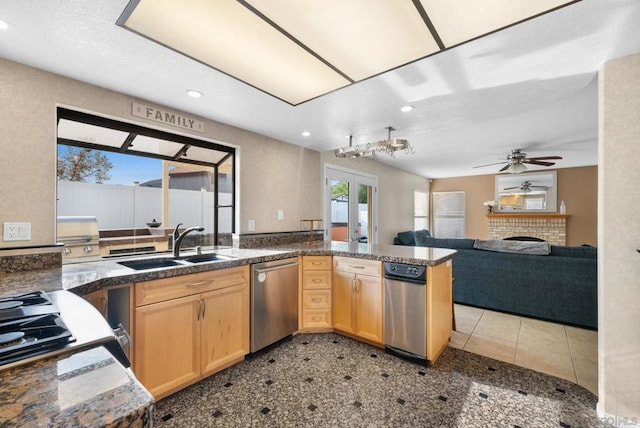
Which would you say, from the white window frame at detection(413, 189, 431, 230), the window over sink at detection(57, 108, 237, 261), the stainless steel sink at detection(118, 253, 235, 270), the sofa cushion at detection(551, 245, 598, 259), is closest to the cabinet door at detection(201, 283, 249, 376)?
the stainless steel sink at detection(118, 253, 235, 270)

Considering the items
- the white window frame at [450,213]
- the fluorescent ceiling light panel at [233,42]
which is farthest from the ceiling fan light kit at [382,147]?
the white window frame at [450,213]

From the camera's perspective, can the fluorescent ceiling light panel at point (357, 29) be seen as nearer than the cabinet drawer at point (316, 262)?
Yes

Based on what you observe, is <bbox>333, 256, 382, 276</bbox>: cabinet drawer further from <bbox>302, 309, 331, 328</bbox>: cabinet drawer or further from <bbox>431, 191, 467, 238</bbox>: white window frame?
<bbox>431, 191, 467, 238</bbox>: white window frame

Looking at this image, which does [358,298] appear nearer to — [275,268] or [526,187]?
[275,268]

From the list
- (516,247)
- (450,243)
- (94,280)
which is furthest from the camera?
(450,243)

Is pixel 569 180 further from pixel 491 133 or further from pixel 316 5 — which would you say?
pixel 316 5

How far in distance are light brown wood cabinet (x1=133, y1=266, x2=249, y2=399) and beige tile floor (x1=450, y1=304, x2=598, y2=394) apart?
6.80ft

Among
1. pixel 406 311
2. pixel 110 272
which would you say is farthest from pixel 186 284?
pixel 406 311

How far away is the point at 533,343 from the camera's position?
2.72 m

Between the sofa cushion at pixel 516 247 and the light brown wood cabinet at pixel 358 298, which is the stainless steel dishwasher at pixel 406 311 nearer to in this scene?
the light brown wood cabinet at pixel 358 298

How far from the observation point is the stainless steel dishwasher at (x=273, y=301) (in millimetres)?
2420

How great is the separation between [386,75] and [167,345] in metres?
2.33

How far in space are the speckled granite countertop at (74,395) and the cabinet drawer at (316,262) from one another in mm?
2233

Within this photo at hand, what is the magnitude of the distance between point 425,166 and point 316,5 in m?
5.47
